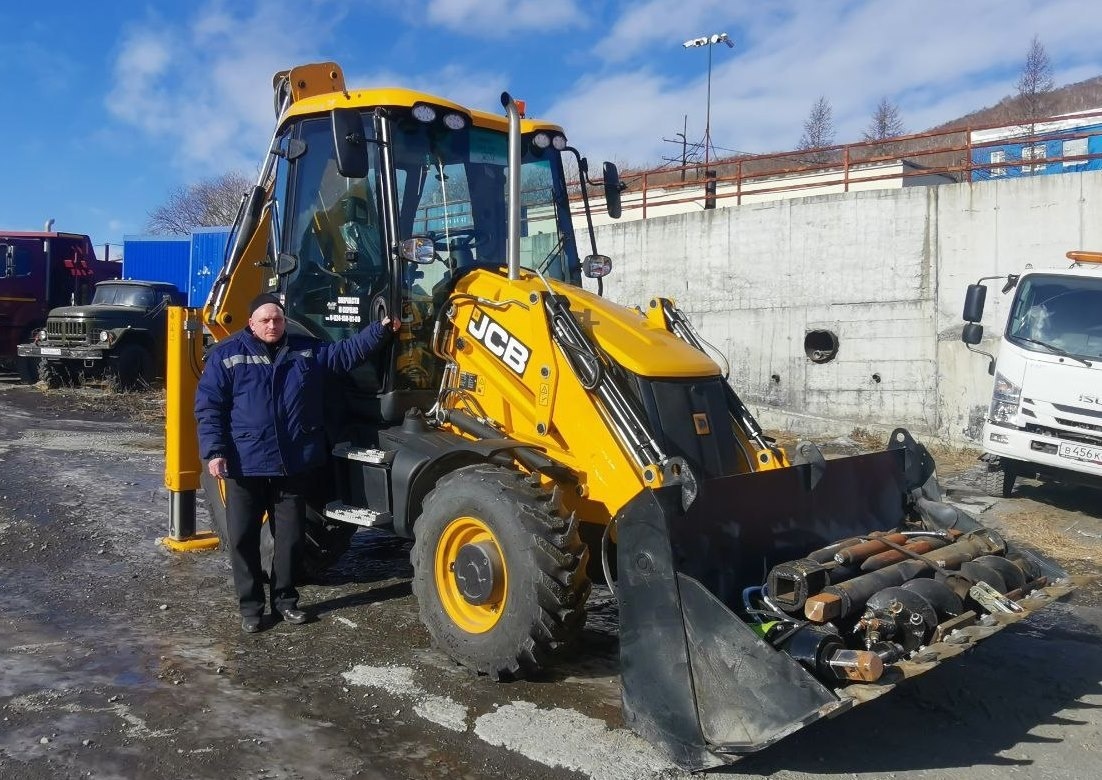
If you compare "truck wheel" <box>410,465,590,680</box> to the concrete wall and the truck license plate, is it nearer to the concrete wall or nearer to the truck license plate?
the truck license plate

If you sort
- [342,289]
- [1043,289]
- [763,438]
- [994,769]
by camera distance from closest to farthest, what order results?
[994,769]
[763,438]
[342,289]
[1043,289]

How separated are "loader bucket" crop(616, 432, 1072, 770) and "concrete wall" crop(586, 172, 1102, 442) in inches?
352

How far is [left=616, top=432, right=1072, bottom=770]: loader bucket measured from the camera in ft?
10.9

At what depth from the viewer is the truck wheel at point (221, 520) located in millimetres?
5863

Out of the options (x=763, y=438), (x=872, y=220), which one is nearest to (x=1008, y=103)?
(x=872, y=220)

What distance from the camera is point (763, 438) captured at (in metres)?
5.18

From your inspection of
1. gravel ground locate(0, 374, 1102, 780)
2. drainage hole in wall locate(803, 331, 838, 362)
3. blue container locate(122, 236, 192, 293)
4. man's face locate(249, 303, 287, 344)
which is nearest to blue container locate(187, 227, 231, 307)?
blue container locate(122, 236, 192, 293)

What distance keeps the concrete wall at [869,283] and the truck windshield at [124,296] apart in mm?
9328

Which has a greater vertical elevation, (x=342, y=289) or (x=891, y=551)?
(x=342, y=289)

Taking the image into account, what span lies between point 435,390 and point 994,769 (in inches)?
133

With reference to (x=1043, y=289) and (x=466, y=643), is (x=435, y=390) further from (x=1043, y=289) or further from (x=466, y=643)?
(x=1043, y=289)

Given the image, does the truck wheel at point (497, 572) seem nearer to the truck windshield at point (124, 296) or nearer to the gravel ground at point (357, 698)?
the gravel ground at point (357, 698)

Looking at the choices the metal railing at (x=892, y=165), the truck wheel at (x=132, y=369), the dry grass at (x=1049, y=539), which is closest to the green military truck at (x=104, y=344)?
the truck wheel at (x=132, y=369)

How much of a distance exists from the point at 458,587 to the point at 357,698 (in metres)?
0.68
